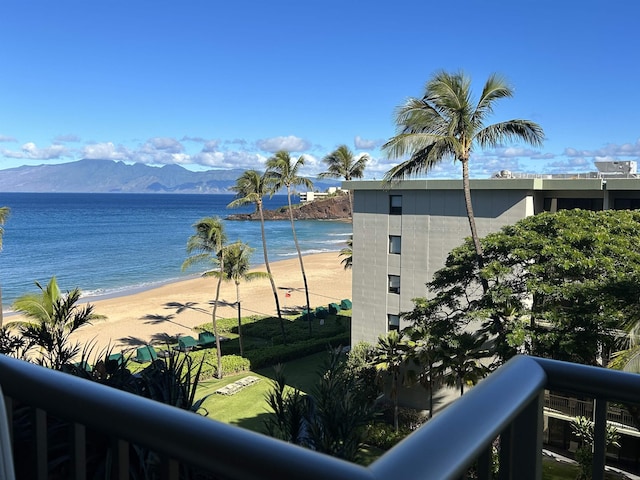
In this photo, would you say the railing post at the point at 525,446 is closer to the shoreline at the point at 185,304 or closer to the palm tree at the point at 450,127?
the palm tree at the point at 450,127

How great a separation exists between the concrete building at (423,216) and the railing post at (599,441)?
15.7 metres

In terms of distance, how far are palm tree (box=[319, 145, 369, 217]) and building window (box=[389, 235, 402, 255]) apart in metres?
9.41

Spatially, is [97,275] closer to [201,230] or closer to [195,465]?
[201,230]

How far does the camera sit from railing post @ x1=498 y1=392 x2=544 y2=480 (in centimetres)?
96

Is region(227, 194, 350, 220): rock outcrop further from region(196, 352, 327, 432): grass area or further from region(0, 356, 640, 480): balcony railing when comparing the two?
region(0, 356, 640, 480): balcony railing

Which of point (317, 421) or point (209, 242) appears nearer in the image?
point (317, 421)

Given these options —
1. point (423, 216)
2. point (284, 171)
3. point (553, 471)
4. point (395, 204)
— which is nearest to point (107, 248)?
point (284, 171)

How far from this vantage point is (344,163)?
28375 millimetres

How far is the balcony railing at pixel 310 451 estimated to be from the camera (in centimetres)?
66

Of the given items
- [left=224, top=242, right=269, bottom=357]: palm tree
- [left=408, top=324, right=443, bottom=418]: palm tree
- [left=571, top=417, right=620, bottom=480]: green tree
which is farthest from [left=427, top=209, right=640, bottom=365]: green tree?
[left=224, top=242, right=269, bottom=357]: palm tree

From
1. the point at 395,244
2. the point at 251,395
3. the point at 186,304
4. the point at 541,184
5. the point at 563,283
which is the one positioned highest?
the point at 541,184

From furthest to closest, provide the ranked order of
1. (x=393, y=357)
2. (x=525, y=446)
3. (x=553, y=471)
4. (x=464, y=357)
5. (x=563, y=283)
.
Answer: (x=393, y=357), (x=464, y=357), (x=563, y=283), (x=553, y=471), (x=525, y=446)

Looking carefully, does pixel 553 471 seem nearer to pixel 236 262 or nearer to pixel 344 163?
pixel 236 262

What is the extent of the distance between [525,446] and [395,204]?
18158mm
